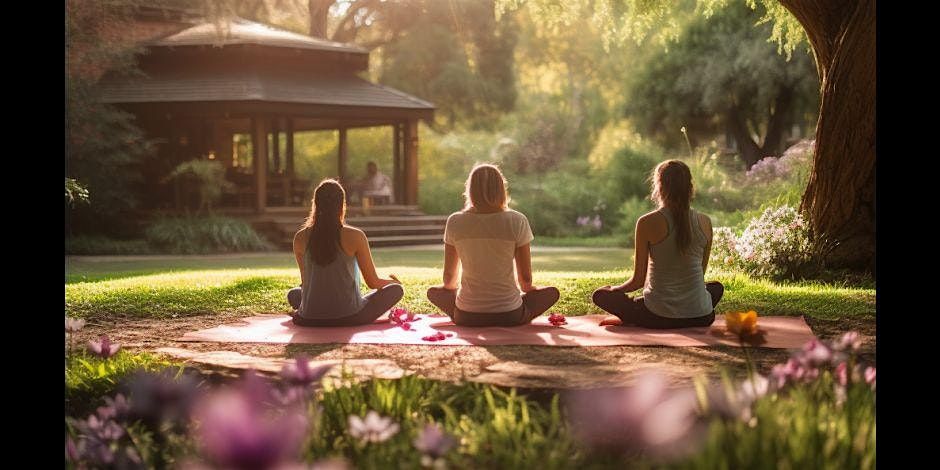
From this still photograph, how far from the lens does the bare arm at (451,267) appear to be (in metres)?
7.37

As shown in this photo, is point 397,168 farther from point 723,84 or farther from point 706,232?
point 706,232

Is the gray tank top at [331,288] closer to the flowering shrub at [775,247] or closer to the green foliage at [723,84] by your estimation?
the flowering shrub at [775,247]

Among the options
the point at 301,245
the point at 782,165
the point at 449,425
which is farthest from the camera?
the point at 782,165

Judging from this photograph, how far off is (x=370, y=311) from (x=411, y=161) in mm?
16400

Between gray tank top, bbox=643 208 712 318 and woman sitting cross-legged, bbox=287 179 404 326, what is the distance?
1939mm

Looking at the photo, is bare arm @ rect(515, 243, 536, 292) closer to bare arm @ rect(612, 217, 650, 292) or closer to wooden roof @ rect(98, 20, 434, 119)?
bare arm @ rect(612, 217, 650, 292)

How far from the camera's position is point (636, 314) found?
23.6ft

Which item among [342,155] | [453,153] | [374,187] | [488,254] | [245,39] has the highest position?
[245,39]

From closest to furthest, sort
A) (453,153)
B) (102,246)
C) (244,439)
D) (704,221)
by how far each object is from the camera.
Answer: (244,439) < (704,221) < (102,246) < (453,153)

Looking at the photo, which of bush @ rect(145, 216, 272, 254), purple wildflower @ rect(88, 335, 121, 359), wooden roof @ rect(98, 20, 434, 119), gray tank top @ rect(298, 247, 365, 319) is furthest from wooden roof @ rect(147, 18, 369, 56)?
purple wildflower @ rect(88, 335, 121, 359)

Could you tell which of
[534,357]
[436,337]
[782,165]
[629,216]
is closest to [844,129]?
[436,337]
